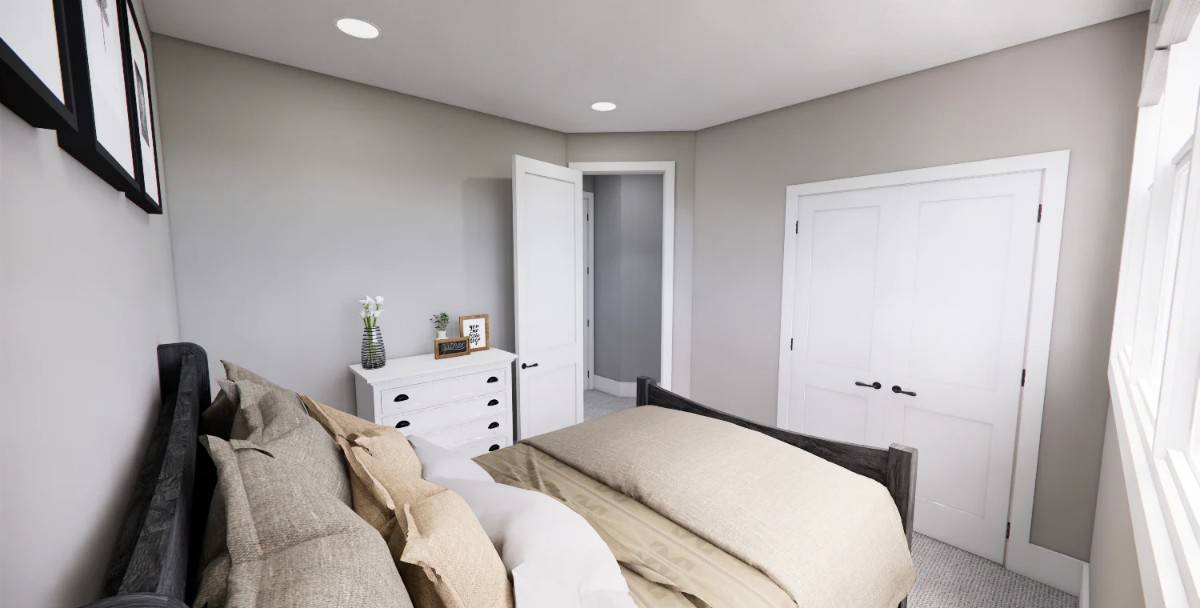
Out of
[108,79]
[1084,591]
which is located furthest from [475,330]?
[1084,591]

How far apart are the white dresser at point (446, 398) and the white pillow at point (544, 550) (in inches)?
55.1

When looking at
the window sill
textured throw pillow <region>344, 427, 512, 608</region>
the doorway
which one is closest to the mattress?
textured throw pillow <region>344, 427, 512, 608</region>

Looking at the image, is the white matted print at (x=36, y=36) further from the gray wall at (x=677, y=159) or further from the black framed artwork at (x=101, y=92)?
the gray wall at (x=677, y=159)

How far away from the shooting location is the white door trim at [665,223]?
3.66 m

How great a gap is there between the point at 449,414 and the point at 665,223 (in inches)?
81.9

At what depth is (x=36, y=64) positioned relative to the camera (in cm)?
52

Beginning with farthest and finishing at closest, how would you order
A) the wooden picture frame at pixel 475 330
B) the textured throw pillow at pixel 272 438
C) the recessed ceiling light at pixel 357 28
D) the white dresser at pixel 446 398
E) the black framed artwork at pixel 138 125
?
1. the wooden picture frame at pixel 475 330
2. the white dresser at pixel 446 398
3. the recessed ceiling light at pixel 357 28
4. the black framed artwork at pixel 138 125
5. the textured throw pillow at pixel 272 438

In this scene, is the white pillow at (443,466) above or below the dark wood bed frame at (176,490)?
below

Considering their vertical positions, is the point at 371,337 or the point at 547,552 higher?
the point at 371,337

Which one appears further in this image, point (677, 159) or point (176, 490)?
point (677, 159)

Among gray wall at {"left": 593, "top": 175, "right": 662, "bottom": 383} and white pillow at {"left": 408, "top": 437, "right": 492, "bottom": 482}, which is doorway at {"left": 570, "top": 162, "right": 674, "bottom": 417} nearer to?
gray wall at {"left": 593, "top": 175, "right": 662, "bottom": 383}

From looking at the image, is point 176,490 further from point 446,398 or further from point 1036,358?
point 1036,358

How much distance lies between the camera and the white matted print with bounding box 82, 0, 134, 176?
0.78 metres

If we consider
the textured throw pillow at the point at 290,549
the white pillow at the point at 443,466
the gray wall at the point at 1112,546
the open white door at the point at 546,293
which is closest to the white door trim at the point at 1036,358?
the gray wall at the point at 1112,546
